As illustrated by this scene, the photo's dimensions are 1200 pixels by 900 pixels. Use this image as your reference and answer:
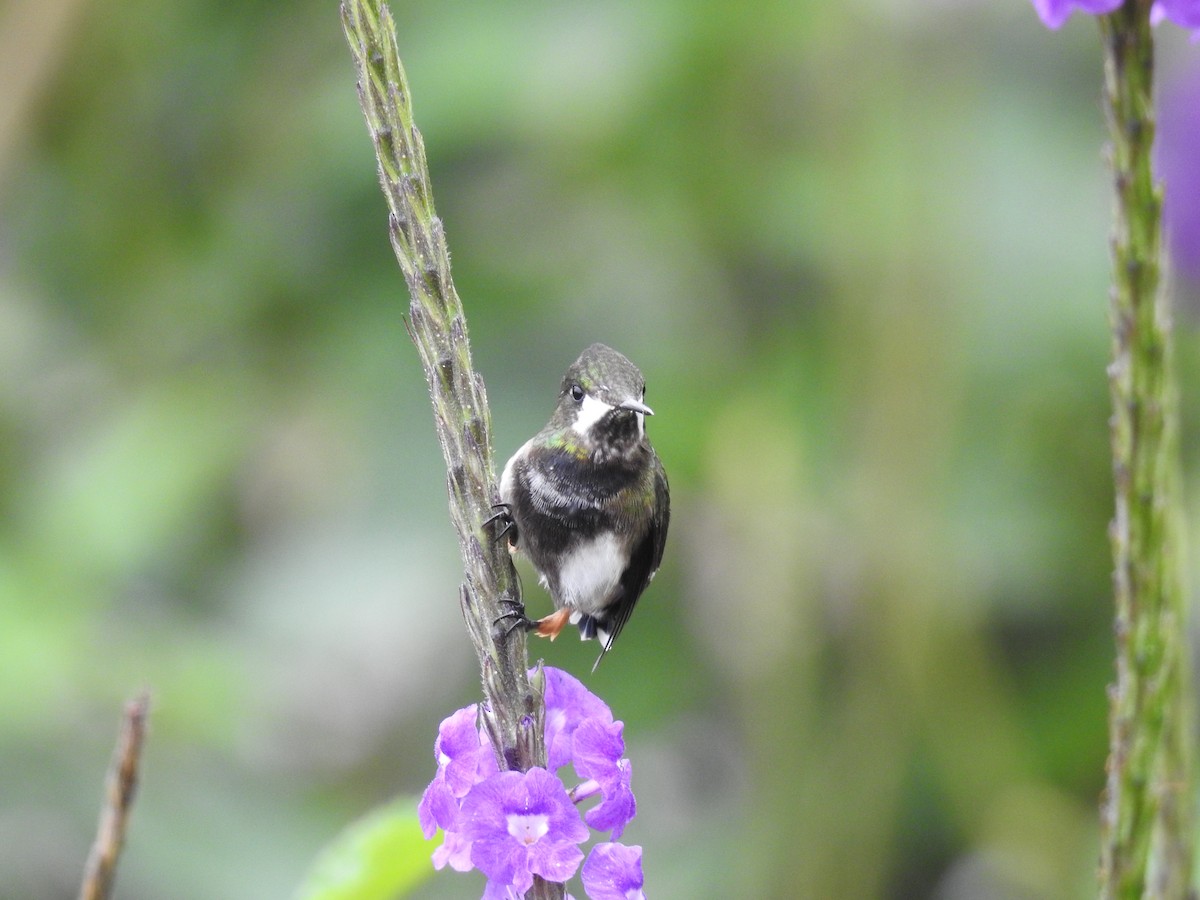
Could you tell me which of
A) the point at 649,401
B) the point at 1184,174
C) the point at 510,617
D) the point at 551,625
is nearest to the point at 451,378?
the point at 510,617

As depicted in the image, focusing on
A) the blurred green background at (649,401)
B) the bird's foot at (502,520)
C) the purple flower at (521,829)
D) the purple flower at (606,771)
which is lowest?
the purple flower at (521,829)

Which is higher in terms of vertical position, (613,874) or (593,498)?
(593,498)

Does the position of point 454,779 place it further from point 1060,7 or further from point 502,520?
point 1060,7

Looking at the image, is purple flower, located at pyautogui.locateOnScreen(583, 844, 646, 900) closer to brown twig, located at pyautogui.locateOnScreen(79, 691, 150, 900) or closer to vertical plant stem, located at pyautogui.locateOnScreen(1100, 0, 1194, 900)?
brown twig, located at pyautogui.locateOnScreen(79, 691, 150, 900)

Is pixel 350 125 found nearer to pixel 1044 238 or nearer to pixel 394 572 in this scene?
pixel 394 572

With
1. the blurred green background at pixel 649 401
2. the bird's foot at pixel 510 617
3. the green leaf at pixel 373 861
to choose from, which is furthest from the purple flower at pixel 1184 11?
the blurred green background at pixel 649 401

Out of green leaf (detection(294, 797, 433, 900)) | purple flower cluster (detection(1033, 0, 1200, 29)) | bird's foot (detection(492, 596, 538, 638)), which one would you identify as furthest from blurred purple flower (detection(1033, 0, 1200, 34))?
green leaf (detection(294, 797, 433, 900))

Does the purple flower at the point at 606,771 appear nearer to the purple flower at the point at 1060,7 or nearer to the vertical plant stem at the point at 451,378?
the vertical plant stem at the point at 451,378
